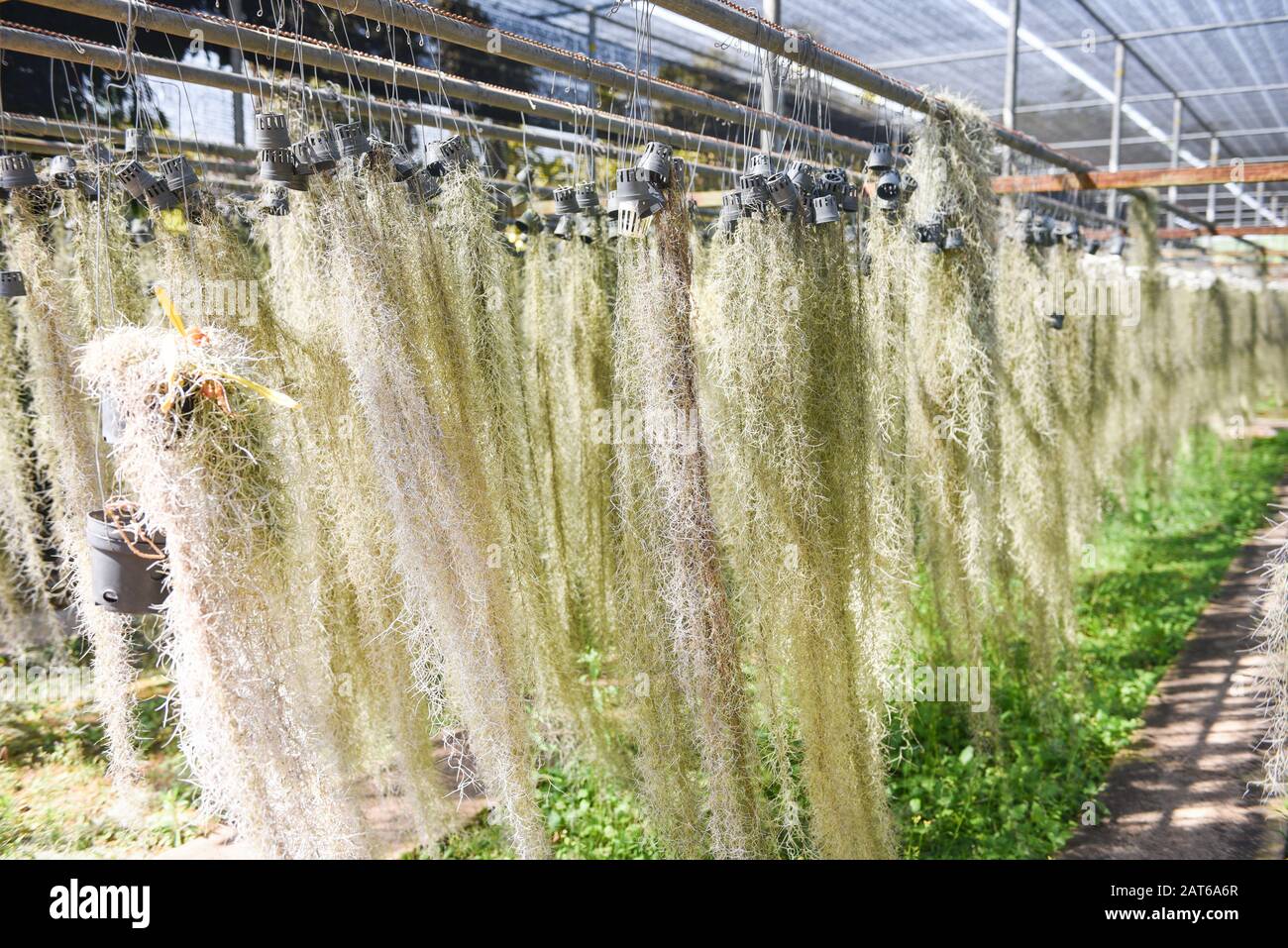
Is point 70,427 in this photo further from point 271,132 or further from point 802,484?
point 802,484

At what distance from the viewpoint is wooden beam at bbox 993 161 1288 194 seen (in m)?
4.95

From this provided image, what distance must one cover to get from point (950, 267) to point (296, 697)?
3.21 m

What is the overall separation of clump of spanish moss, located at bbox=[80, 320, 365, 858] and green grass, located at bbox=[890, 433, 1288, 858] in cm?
241

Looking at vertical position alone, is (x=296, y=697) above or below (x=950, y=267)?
below

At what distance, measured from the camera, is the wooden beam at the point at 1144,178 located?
4.95 metres

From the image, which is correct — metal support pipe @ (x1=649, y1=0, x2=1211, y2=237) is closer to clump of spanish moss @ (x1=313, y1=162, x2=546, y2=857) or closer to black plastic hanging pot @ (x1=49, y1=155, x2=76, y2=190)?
clump of spanish moss @ (x1=313, y1=162, x2=546, y2=857)

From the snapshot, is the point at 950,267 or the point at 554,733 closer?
the point at 950,267

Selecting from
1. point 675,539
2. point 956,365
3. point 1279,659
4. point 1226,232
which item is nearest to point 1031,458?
point 956,365

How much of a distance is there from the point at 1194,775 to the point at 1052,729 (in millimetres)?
670

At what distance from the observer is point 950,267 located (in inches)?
157

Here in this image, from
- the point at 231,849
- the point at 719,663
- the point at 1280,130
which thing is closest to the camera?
the point at 719,663
